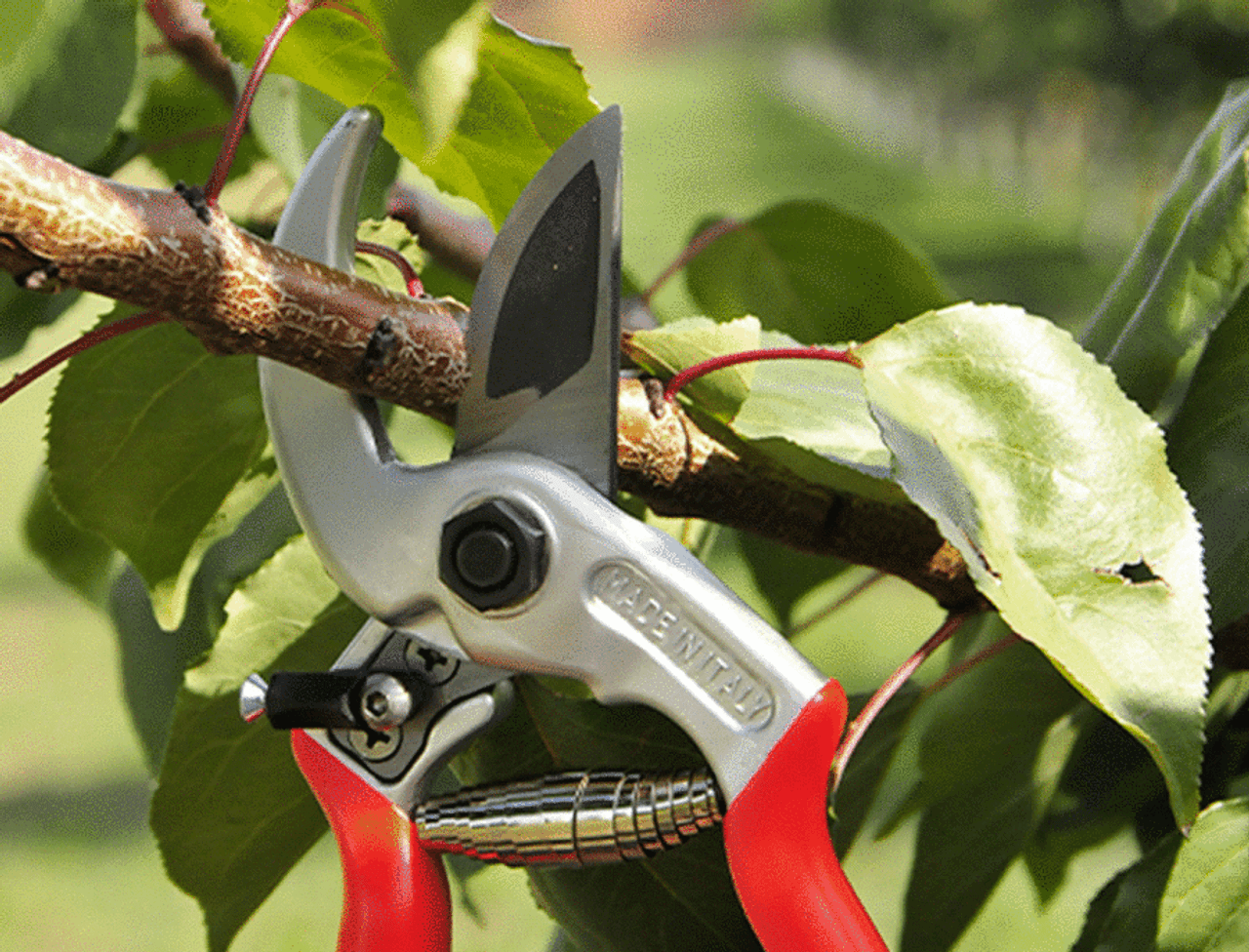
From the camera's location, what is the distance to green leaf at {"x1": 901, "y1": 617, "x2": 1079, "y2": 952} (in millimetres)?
361

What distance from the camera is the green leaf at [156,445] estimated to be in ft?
1.11

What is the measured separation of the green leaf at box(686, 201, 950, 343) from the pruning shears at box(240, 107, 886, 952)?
180 millimetres

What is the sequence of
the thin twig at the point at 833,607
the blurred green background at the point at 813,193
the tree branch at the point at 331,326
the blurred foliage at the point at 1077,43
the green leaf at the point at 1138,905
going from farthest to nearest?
the blurred foliage at the point at 1077,43 < the blurred green background at the point at 813,193 < the thin twig at the point at 833,607 < the green leaf at the point at 1138,905 < the tree branch at the point at 331,326

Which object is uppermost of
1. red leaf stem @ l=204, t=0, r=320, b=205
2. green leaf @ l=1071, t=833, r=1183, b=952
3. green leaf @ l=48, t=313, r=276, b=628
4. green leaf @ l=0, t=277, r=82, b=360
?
red leaf stem @ l=204, t=0, r=320, b=205

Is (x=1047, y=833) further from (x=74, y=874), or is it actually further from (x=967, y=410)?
(x=74, y=874)

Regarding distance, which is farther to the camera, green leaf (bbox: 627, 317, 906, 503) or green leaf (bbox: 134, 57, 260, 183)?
green leaf (bbox: 134, 57, 260, 183)

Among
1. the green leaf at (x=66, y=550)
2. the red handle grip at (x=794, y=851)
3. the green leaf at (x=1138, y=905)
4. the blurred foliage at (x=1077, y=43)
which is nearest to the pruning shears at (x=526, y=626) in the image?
the red handle grip at (x=794, y=851)

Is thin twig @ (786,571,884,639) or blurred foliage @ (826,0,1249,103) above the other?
thin twig @ (786,571,884,639)

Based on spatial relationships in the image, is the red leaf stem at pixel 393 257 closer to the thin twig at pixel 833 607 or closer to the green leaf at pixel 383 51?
the green leaf at pixel 383 51

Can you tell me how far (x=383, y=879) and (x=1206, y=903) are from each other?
162 millimetres

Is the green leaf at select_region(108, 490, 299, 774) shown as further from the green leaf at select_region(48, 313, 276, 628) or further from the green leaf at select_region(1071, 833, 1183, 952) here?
the green leaf at select_region(1071, 833, 1183, 952)

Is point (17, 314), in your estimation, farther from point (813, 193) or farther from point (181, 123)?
point (813, 193)

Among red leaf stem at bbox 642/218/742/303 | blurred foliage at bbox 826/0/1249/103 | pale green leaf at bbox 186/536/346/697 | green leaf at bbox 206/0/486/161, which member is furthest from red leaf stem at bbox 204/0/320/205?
blurred foliage at bbox 826/0/1249/103

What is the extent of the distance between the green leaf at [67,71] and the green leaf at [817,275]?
185mm
